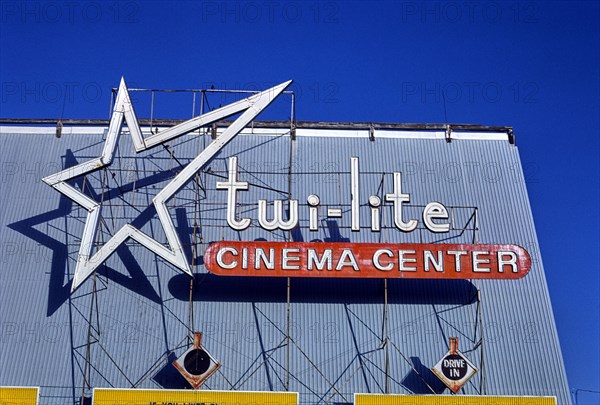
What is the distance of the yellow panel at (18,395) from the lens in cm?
2909

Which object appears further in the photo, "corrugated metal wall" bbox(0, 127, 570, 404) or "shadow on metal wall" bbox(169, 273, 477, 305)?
"shadow on metal wall" bbox(169, 273, 477, 305)

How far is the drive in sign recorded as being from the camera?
32.4 metres

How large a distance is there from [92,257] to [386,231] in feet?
42.3

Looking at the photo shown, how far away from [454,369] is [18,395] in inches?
649

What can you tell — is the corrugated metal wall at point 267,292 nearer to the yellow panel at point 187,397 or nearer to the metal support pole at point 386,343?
the metal support pole at point 386,343

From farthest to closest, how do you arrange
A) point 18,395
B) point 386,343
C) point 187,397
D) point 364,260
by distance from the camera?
point 364,260 < point 386,343 < point 18,395 < point 187,397

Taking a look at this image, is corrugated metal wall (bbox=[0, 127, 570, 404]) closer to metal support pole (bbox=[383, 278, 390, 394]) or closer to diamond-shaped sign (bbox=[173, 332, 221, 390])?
metal support pole (bbox=[383, 278, 390, 394])

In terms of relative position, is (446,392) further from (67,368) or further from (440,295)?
(67,368)

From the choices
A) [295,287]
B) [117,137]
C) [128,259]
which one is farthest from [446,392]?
[117,137]

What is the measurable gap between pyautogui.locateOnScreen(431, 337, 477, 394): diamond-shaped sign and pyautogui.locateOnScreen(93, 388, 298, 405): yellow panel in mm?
5908

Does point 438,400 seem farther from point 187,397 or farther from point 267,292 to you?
point 187,397

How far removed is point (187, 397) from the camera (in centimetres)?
2906

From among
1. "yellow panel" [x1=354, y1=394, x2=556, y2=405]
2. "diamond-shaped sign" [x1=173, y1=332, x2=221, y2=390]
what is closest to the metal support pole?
"yellow panel" [x1=354, y1=394, x2=556, y2=405]

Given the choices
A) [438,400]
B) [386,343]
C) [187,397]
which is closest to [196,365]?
[187,397]
